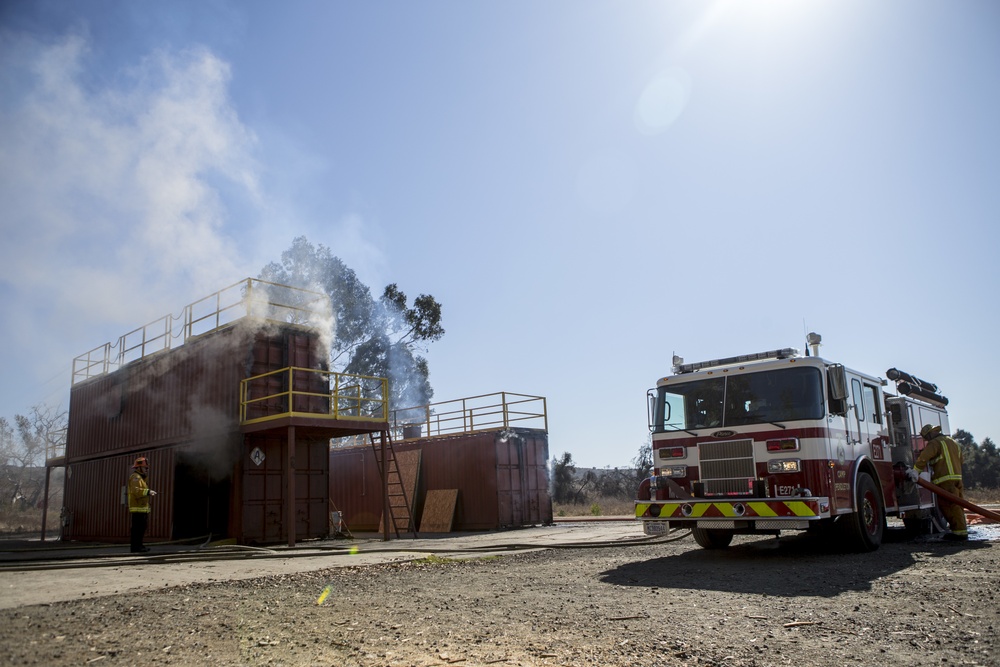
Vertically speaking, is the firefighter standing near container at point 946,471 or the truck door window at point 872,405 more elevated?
the truck door window at point 872,405

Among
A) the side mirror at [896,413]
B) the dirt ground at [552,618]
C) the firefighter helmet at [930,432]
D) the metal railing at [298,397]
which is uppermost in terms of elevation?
the metal railing at [298,397]

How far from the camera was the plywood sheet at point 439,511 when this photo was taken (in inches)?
853

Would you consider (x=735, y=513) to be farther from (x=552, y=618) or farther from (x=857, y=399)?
(x=552, y=618)

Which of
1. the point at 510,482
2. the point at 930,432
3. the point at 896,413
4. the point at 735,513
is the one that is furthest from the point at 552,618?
the point at 510,482

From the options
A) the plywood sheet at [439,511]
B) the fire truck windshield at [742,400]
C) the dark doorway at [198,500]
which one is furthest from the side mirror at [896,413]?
the dark doorway at [198,500]

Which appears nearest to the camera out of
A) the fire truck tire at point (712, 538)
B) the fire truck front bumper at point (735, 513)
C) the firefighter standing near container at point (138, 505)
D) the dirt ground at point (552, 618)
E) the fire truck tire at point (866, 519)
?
the dirt ground at point (552, 618)

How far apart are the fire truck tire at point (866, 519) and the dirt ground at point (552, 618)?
2.26ft

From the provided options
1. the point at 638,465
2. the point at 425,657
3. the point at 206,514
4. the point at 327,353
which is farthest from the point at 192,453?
the point at 638,465

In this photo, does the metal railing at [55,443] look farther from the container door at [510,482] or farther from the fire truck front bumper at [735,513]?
the fire truck front bumper at [735,513]

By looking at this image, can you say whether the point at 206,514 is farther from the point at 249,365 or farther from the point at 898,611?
the point at 898,611

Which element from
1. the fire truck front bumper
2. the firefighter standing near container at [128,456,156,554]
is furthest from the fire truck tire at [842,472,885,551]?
the firefighter standing near container at [128,456,156,554]

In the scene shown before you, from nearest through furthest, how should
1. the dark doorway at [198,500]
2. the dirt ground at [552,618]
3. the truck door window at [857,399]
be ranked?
1. the dirt ground at [552,618]
2. the truck door window at [857,399]
3. the dark doorway at [198,500]

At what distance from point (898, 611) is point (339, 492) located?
20.3m

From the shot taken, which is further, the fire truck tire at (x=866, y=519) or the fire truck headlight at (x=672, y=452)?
the fire truck headlight at (x=672, y=452)
